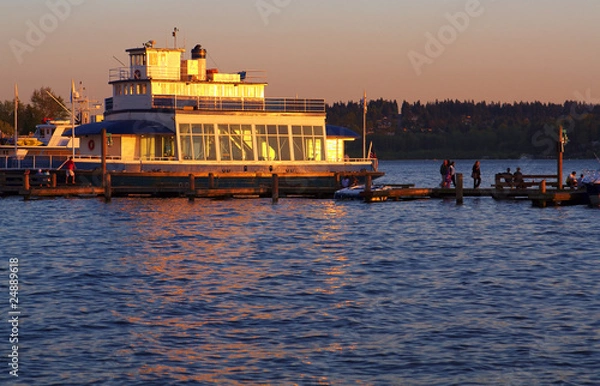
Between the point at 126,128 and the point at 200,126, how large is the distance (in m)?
5.03

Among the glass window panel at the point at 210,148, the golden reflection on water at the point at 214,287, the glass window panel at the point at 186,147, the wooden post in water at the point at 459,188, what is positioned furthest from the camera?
the glass window panel at the point at 210,148

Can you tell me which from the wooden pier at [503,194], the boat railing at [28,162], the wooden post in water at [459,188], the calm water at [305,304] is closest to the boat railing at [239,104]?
the boat railing at [28,162]

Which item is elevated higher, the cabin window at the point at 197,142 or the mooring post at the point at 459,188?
the cabin window at the point at 197,142

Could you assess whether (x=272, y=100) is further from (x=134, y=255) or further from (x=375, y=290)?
(x=375, y=290)

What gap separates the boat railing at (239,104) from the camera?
68206mm

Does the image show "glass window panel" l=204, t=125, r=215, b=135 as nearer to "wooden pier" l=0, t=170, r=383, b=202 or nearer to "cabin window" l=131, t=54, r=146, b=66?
"wooden pier" l=0, t=170, r=383, b=202

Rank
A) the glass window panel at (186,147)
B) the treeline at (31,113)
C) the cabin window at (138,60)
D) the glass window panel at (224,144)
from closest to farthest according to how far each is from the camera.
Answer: the glass window panel at (186,147), the glass window panel at (224,144), the cabin window at (138,60), the treeline at (31,113)

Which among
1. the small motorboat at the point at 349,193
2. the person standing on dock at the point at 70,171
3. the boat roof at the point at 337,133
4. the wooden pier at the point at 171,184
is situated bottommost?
the small motorboat at the point at 349,193

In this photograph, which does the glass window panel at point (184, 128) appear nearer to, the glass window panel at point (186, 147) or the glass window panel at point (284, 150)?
the glass window panel at point (186, 147)

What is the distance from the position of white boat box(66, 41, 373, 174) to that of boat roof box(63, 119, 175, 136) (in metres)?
0.07

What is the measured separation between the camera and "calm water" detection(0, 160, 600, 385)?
19062mm

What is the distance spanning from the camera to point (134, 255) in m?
36.2

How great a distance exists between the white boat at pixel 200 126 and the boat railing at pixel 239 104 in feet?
0.23

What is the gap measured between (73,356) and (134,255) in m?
16.3
